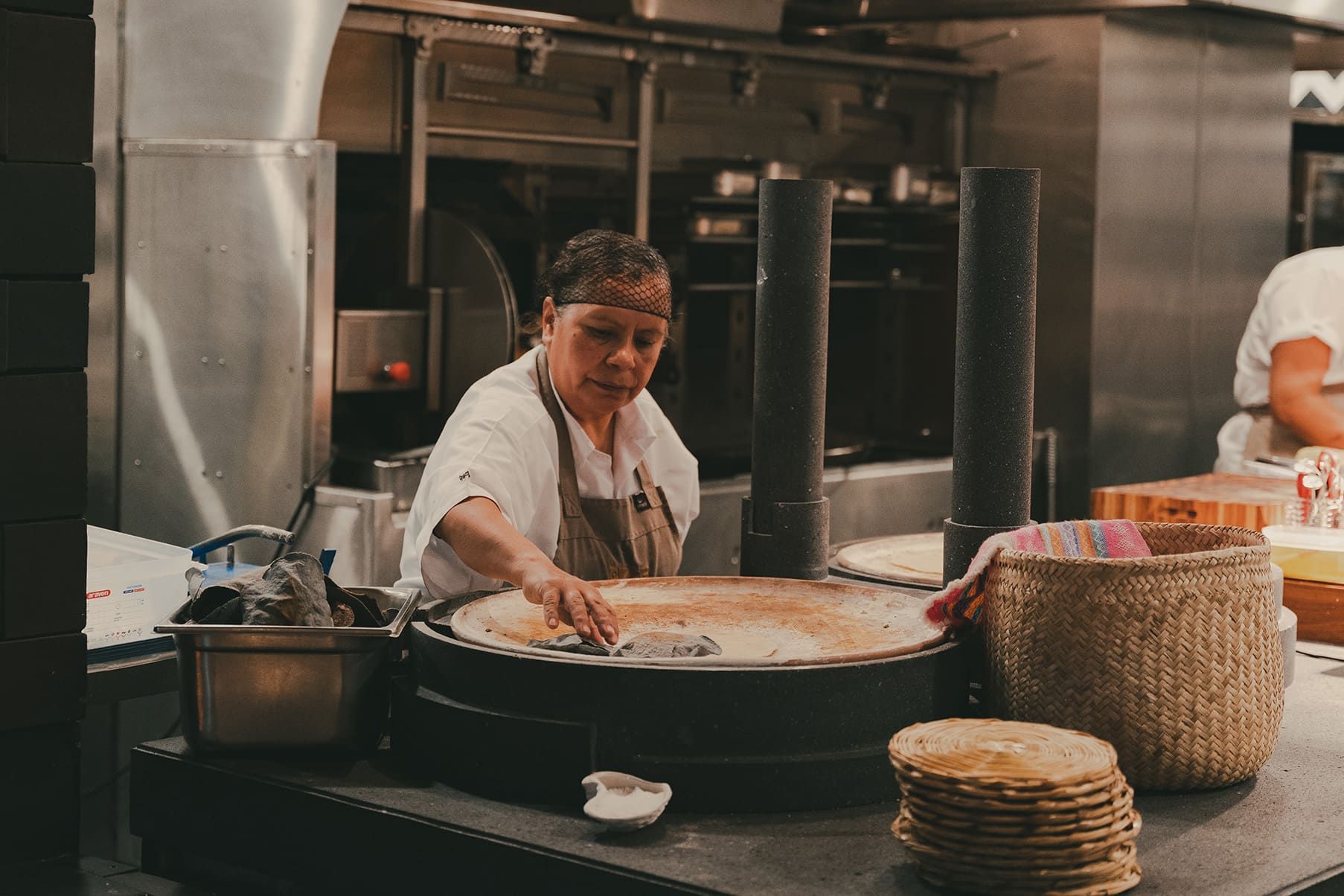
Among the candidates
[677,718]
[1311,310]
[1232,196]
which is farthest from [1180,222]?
[677,718]

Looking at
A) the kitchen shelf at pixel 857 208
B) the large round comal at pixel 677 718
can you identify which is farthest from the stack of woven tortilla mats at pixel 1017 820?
the kitchen shelf at pixel 857 208

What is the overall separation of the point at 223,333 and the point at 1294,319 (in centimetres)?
260

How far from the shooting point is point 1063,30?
18.9 feet

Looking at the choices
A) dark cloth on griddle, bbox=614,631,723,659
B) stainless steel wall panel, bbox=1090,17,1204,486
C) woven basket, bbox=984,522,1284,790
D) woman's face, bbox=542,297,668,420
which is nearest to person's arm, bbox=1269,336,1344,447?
stainless steel wall panel, bbox=1090,17,1204,486

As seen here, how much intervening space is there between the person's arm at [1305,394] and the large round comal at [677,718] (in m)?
2.37

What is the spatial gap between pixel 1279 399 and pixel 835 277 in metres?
2.03

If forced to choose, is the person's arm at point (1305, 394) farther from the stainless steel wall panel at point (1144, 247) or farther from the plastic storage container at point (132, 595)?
the plastic storage container at point (132, 595)

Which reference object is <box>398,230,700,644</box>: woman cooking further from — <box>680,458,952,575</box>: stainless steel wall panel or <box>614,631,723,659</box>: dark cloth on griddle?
<box>680,458,952,575</box>: stainless steel wall panel

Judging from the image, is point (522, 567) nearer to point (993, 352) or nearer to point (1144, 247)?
point (993, 352)

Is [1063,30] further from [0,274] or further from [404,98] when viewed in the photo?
[0,274]

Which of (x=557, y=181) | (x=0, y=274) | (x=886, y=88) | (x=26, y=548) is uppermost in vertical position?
(x=886, y=88)

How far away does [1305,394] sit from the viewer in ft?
13.3

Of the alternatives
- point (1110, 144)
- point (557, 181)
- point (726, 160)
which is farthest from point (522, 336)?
point (1110, 144)

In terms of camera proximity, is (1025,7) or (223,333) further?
(1025,7)
